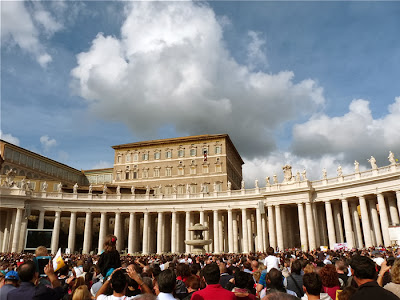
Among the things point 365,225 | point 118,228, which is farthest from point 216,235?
point 365,225

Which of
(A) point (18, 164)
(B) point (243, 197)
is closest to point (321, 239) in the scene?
(B) point (243, 197)

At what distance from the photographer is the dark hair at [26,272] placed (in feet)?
19.6

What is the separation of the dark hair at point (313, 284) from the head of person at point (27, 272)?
5473 millimetres

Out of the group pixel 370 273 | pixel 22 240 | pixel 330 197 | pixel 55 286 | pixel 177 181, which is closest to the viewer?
pixel 370 273

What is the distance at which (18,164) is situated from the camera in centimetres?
7775

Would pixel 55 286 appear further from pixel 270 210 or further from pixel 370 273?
pixel 270 210

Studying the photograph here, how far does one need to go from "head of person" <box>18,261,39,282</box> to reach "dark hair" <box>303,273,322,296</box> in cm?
547

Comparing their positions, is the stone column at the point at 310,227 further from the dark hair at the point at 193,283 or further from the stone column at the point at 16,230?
the stone column at the point at 16,230

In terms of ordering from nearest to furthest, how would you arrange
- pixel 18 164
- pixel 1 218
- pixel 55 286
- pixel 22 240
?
pixel 55 286 → pixel 22 240 → pixel 1 218 → pixel 18 164

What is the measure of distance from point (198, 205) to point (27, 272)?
5796 cm

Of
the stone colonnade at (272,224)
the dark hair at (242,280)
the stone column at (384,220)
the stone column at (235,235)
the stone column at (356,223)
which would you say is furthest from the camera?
the stone column at (235,235)

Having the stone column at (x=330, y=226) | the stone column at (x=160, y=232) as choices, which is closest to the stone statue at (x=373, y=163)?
the stone column at (x=330, y=226)

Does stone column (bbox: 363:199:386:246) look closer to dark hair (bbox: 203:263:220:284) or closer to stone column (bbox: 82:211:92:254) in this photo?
dark hair (bbox: 203:263:220:284)

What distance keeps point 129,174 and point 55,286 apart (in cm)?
8346
